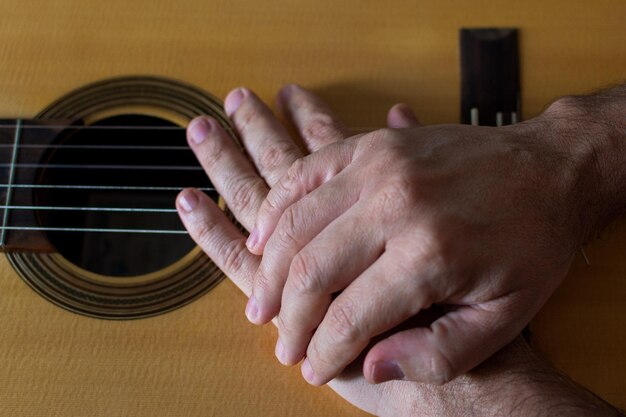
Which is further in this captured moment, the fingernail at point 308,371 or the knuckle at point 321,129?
the knuckle at point 321,129

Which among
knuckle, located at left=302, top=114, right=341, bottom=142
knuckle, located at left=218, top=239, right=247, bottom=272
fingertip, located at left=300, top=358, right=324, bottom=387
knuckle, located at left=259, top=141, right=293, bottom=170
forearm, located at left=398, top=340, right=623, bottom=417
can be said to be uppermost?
knuckle, located at left=302, top=114, right=341, bottom=142

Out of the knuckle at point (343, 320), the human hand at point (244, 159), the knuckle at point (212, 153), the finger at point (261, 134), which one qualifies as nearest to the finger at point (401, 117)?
the human hand at point (244, 159)

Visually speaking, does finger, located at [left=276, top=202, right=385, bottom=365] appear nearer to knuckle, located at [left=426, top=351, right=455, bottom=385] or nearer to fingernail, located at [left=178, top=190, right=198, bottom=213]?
knuckle, located at [left=426, top=351, right=455, bottom=385]

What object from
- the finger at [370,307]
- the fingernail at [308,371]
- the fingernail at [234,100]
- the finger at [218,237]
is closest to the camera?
the finger at [370,307]

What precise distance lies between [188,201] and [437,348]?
416mm

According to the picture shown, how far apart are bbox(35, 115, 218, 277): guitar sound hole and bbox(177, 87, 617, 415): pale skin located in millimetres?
84

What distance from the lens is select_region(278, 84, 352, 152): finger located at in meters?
0.92

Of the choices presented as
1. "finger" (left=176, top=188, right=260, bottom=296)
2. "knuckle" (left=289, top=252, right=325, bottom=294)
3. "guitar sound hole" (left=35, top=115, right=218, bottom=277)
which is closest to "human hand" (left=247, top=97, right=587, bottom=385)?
"knuckle" (left=289, top=252, right=325, bottom=294)

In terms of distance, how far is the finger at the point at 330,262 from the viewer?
2.16ft

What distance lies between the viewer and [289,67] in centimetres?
101

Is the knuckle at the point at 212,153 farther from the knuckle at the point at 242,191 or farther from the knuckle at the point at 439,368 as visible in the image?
the knuckle at the point at 439,368

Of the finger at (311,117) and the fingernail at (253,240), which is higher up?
the finger at (311,117)

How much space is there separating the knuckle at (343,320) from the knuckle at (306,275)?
27 mm

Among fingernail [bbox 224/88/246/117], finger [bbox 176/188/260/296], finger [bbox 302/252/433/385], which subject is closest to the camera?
finger [bbox 302/252/433/385]
